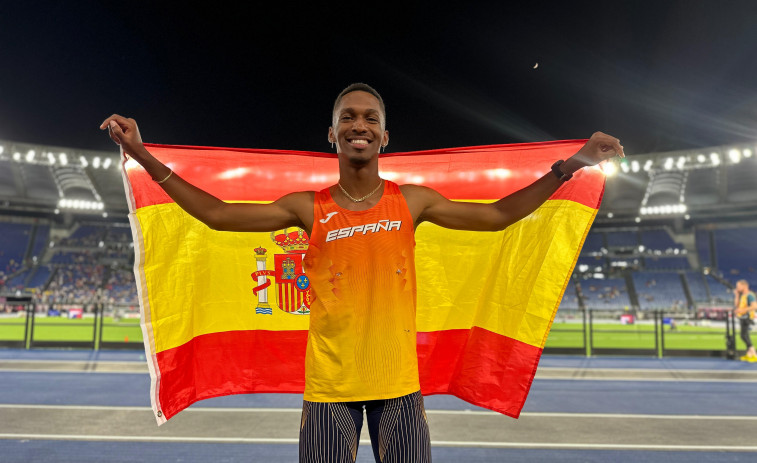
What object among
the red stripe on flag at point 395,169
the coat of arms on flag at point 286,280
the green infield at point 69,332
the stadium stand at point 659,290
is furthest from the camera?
the stadium stand at point 659,290

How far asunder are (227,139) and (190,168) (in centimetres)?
3174

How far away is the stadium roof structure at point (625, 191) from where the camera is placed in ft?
127

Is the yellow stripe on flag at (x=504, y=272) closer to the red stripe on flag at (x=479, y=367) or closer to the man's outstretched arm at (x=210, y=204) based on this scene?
the red stripe on flag at (x=479, y=367)

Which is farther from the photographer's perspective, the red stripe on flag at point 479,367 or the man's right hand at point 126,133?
the red stripe on flag at point 479,367

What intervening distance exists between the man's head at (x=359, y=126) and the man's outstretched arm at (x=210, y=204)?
1.11 ft

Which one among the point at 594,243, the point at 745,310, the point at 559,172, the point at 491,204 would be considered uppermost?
the point at 594,243

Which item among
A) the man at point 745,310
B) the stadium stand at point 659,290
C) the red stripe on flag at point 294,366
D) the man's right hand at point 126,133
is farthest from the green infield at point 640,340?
the stadium stand at point 659,290

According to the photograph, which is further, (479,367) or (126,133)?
(479,367)

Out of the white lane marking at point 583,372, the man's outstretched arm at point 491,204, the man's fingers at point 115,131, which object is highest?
the man's fingers at point 115,131

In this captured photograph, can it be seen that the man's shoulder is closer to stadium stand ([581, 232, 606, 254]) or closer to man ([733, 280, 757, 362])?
man ([733, 280, 757, 362])

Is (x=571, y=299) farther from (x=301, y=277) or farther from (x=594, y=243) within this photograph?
(x=301, y=277)

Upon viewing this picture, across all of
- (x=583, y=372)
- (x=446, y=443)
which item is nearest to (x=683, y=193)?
(x=583, y=372)

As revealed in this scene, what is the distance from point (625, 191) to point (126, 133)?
45.5 meters

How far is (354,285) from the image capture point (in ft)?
7.10
